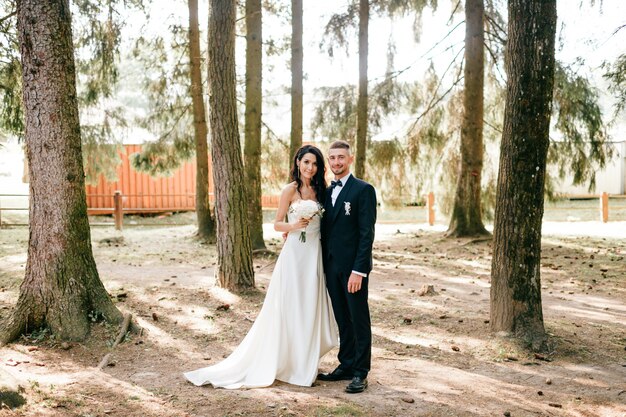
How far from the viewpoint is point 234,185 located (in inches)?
324

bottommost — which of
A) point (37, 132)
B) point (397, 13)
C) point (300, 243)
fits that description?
point (300, 243)

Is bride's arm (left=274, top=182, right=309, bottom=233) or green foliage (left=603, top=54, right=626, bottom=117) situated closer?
bride's arm (left=274, top=182, right=309, bottom=233)

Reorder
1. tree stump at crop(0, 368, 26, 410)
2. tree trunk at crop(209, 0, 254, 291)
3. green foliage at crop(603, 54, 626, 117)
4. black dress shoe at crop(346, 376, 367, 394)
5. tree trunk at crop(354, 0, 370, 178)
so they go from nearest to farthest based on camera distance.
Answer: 1. tree stump at crop(0, 368, 26, 410)
2. black dress shoe at crop(346, 376, 367, 394)
3. tree trunk at crop(209, 0, 254, 291)
4. green foliage at crop(603, 54, 626, 117)
5. tree trunk at crop(354, 0, 370, 178)

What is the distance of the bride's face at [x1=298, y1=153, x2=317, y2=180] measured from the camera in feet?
16.9

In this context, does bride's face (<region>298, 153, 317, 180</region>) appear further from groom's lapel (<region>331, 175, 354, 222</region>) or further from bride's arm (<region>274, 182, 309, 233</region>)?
groom's lapel (<region>331, 175, 354, 222</region>)

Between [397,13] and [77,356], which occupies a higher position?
[397,13]

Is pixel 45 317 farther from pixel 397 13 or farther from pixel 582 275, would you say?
pixel 397 13

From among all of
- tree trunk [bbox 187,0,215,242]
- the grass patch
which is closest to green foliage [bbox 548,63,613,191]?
tree trunk [bbox 187,0,215,242]

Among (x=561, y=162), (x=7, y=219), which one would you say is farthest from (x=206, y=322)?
(x=7, y=219)

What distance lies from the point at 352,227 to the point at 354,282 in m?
0.47

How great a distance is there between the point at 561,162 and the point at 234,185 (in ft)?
30.3

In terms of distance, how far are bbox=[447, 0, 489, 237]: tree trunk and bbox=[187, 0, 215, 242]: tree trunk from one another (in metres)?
6.01

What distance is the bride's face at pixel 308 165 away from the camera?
203 inches

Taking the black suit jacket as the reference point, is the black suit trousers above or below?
below
